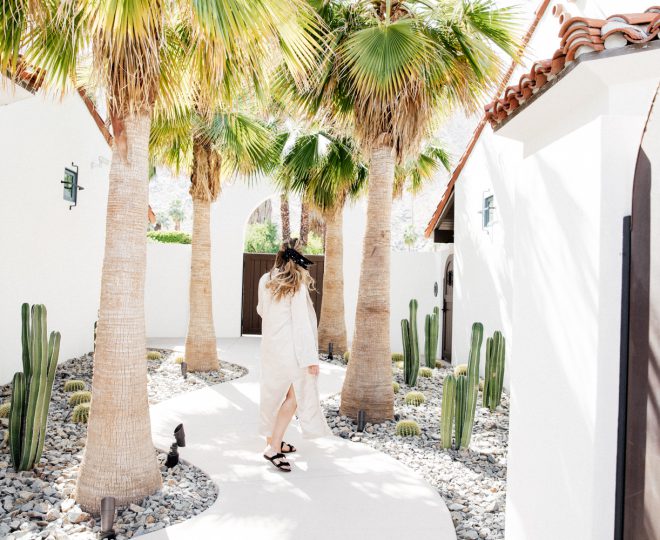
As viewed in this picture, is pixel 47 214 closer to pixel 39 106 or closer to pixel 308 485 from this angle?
pixel 39 106

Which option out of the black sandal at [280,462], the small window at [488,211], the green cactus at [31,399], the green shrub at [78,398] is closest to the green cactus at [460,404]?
the black sandal at [280,462]

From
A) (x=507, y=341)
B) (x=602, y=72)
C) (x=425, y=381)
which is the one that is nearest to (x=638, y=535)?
(x=602, y=72)

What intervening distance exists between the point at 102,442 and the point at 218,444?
181cm

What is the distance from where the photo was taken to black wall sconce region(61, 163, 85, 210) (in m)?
9.52

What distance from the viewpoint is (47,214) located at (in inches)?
345

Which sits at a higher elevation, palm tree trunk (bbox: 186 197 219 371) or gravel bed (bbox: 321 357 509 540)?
palm tree trunk (bbox: 186 197 219 371)

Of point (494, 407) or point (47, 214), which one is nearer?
point (494, 407)

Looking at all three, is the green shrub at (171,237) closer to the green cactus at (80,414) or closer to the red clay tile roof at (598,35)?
the green cactus at (80,414)

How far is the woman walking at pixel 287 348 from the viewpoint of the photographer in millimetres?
5008

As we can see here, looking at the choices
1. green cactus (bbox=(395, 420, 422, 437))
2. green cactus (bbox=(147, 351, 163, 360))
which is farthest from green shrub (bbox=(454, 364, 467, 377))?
green cactus (bbox=(147, 351, 163, 360))

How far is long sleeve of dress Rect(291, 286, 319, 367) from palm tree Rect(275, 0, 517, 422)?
6.10ft

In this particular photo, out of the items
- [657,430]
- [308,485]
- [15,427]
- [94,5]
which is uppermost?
[94,5]

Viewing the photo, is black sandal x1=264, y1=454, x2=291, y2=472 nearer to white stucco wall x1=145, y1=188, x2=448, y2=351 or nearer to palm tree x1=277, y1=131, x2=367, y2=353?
palm tree x1=277, y1=131, x2=367, y2=353

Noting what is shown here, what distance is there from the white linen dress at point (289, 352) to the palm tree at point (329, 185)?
206 inches
